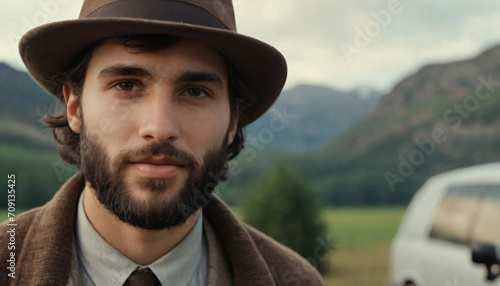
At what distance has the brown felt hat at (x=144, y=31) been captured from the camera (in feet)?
6.23

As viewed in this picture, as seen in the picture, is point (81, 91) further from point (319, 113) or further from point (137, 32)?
point (319, 113)

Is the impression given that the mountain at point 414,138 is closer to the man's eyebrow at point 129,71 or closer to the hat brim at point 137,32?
the hat brim at point 137,32

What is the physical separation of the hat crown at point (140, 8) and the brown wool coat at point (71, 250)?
0.70 m

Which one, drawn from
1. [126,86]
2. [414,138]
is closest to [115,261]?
[126,86]

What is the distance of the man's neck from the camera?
2.03m

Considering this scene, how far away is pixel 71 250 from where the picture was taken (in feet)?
6.42

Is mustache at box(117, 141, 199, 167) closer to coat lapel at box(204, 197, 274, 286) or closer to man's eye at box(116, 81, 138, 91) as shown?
man's eye at box(116, 81, 138, 91)

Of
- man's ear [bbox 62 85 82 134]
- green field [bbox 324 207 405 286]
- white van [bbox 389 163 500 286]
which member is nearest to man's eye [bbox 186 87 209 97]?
man's ear [bbox 62 85 82 134]

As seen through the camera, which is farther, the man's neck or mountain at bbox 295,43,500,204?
mountain at bbox 295,43,500,204

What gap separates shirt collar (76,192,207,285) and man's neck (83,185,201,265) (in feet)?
0.08

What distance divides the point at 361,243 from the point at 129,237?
24.1 meters

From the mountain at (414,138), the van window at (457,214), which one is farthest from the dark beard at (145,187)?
the mountain at (414,138)

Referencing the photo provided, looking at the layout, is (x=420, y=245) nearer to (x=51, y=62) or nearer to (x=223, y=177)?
(x=223, y=177)

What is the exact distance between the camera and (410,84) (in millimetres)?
73250
